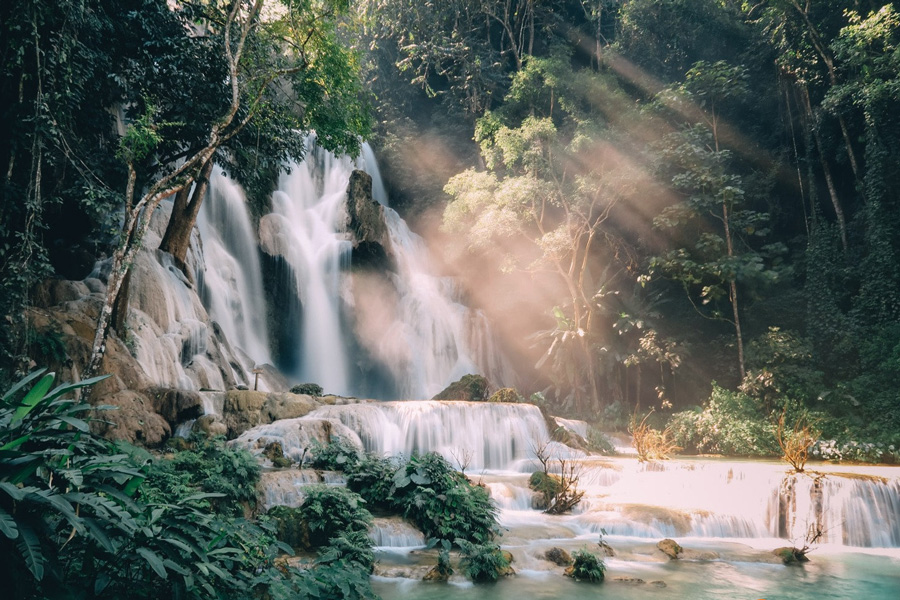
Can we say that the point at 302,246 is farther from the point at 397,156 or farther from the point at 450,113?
the point at 450,113

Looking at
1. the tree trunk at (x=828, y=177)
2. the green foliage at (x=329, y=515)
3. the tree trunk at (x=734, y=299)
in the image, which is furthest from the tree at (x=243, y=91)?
the tree trunk at (x=828, y=177)

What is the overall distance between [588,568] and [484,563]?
123 centimetres

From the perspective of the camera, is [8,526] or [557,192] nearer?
[8,526]

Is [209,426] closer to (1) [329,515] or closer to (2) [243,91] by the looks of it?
(1) [329,515]

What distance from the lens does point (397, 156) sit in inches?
1083

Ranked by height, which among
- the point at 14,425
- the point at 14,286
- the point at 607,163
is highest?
the point at 607,163

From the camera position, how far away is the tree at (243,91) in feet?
32.6

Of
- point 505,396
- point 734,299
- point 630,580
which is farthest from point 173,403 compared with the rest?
point 734,299

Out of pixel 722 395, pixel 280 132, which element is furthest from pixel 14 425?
pixel 722 395

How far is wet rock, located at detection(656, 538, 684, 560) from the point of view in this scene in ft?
23.3

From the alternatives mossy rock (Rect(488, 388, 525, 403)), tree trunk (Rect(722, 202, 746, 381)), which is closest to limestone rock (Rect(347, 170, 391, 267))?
mossy rock (Rect(488, 388, 525, 403))

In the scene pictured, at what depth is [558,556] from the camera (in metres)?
6.66

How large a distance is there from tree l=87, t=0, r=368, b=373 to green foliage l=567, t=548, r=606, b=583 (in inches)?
334

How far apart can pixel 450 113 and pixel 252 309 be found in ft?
51.0
